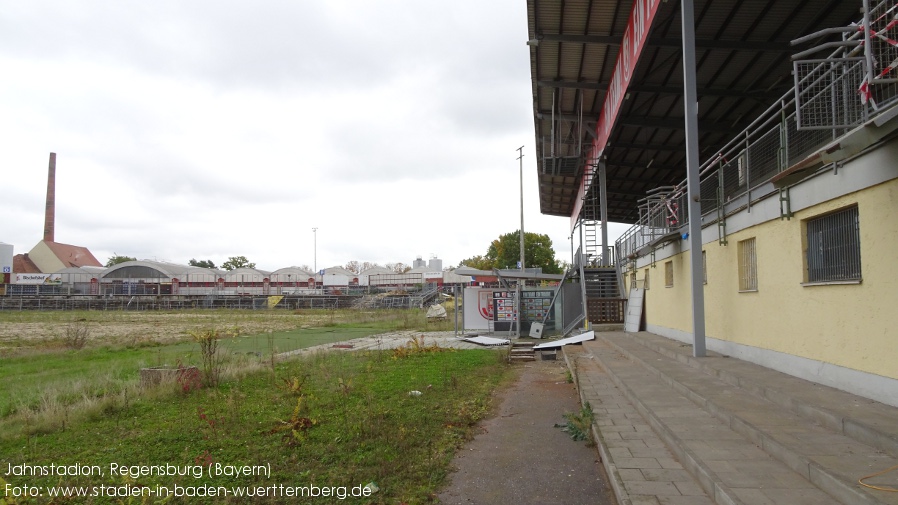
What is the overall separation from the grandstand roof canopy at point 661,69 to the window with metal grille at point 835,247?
20.2 feet

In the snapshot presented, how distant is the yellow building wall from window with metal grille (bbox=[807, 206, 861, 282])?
0.39 feet

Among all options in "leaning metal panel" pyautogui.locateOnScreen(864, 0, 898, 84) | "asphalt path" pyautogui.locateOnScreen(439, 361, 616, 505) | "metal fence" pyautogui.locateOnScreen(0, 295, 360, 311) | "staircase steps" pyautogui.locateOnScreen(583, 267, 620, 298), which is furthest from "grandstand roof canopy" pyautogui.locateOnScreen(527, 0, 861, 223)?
"metal fence" pyautogui.locateOnScreen(0, 295, 360, 311)

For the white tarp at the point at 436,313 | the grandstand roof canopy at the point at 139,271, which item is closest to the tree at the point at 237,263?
the grandstand roof canopy at the point at 139,271

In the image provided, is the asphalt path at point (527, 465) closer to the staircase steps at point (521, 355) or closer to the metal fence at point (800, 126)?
the metal fence at point (800, 126)

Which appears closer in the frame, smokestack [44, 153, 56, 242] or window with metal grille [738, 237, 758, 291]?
window with metal grille [738, 237, 758, 291]

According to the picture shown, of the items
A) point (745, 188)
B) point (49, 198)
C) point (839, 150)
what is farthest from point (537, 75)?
point (49, 198)

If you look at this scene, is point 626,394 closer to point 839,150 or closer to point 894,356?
point 894,356

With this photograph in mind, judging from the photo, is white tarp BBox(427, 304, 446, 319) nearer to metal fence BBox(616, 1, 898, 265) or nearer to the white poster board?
the white poster board

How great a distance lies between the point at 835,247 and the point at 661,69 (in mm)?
11142

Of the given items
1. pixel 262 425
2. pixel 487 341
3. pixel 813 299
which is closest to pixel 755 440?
pixel 813 299

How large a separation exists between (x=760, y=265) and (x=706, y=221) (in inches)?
127

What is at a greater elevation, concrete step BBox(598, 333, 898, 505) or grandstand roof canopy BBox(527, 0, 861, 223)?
grandstand roof canopy BBox(527, 0, 861, 223)

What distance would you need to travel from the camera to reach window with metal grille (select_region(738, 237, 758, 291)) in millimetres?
9250

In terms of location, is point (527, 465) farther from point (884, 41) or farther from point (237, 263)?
Result: point (237, 263)
